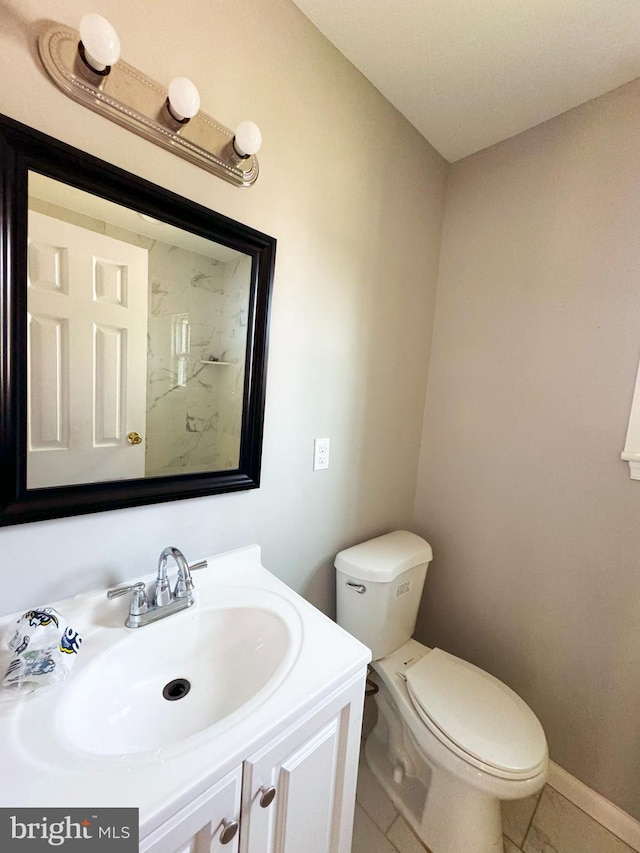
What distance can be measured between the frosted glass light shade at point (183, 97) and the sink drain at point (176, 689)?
1.28 meters

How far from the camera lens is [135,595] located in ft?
2.71

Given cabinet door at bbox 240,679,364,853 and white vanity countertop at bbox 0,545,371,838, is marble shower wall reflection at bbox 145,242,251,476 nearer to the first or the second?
white vanity countertop at bbox 0,545,371,838

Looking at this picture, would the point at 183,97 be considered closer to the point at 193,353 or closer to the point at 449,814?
the point at 193,353

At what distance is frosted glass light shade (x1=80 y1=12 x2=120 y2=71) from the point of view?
0.63 m

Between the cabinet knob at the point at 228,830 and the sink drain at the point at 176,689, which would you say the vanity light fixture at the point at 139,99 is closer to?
the sink drain at the point at 176,689

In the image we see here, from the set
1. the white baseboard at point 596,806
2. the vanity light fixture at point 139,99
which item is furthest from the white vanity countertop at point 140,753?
the white baseboard at point 596,806

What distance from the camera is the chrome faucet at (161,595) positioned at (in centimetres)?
82

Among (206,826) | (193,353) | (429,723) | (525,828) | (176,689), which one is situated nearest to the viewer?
(206,826)

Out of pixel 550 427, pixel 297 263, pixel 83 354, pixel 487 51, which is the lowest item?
pixel 550 427

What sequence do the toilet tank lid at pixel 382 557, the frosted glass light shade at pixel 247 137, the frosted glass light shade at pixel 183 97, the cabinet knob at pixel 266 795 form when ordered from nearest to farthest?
the cabinet knob at pixel 266 795 → the frosted glass light shade at pixel 183 97 → the frosted glass light shade at pixel 247 137 → the toilet tank lid at pixel 382 557

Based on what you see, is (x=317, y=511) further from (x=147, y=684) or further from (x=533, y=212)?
(x=533, y=212)

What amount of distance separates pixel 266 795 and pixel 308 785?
0.49 feet

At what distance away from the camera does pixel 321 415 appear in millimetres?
1246

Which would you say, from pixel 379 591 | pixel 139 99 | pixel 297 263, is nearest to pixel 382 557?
pixel 379 591
